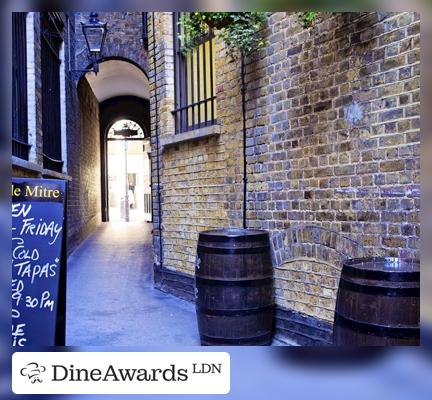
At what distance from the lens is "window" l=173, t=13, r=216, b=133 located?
15.6 ft

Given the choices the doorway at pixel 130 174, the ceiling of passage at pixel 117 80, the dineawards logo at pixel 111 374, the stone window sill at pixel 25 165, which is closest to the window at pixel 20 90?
the stone window sill at pixel 25 165

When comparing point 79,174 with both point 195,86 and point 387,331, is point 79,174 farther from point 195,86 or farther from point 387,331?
point 387,331

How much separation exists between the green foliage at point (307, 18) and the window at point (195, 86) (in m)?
1.68

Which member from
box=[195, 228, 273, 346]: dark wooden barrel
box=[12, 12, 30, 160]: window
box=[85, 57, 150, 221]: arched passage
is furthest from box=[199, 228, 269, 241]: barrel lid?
box=[85, 57, 150, 221]: arched passage

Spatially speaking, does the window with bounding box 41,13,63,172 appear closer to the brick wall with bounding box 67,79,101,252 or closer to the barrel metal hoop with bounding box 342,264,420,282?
the brick wall with bounding box 67,79,101,252

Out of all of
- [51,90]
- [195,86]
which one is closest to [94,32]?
[51,90]

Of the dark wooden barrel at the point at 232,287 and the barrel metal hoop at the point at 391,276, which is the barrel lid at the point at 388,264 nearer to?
the barrel metal hoop at the point at 391,276

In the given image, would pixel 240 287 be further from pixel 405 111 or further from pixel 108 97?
pixel 108 97

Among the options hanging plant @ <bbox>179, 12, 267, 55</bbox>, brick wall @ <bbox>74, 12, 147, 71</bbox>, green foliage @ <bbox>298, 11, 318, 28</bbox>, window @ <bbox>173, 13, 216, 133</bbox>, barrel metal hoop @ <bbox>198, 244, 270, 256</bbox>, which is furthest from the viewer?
brick wall @ <bbox>74, 12, 147, 71</bbox>

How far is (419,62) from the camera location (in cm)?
249

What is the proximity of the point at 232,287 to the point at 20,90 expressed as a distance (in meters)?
3.12

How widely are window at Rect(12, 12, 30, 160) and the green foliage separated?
2741 millimetres

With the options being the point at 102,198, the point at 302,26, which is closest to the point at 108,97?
the point at 102,198

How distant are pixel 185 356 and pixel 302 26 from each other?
7.00 ft
